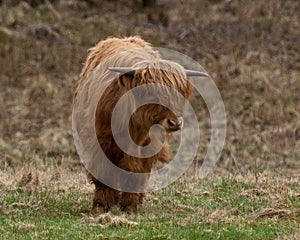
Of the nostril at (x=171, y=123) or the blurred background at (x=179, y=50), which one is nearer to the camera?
the nostril at (x=171, y=123)

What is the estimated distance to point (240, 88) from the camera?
19078mm

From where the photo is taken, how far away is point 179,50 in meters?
21.0

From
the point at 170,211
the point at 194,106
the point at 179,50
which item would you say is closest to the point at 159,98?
the point at 170,211

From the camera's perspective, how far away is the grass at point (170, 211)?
22.5ft

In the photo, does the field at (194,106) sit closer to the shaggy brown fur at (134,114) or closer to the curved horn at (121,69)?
the shaggy brown fur at (134,114)

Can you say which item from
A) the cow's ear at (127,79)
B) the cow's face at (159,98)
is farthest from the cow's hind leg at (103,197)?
the cow's ear at (127,79)

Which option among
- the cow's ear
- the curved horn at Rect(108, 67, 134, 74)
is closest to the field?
the cow's ear

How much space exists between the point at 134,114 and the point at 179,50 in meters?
13.4

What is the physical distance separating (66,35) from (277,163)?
8.75m

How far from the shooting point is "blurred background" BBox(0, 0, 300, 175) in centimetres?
1628

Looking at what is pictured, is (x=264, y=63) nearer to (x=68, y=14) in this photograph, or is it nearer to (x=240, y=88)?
(x=240, y=88)

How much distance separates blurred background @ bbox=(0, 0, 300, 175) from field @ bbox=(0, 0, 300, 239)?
34 millimetres

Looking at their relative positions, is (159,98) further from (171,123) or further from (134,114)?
(134,114)

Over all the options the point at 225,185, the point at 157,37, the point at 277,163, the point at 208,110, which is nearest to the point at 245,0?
the point at 157,37
